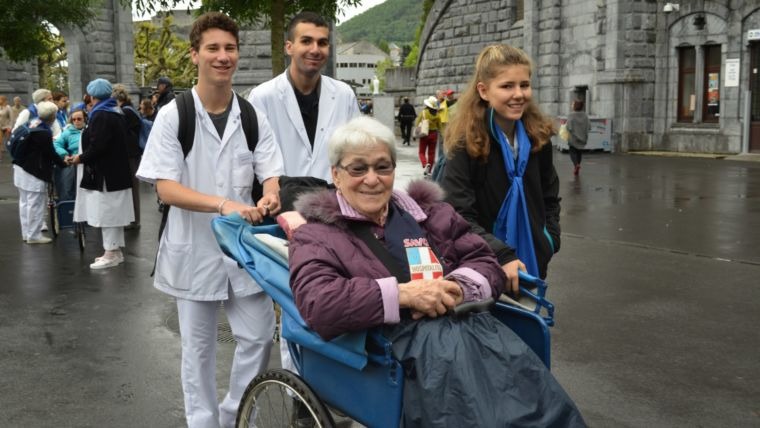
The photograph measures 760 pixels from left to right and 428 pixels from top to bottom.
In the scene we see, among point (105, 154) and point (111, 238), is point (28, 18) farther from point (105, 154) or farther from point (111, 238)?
point (111, 238)

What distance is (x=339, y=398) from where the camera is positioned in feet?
10.7

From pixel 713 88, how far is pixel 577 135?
627cm

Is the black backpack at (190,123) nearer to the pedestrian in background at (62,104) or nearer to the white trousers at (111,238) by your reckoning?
the white trousers at (111,238)

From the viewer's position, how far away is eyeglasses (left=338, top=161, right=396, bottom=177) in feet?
10.9

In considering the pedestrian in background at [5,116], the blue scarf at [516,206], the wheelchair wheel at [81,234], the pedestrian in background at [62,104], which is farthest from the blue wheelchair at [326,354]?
the pedestrian in background at [5,116]

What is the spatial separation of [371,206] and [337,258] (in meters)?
0.27

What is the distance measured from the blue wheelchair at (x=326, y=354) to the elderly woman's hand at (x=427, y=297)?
146 mm

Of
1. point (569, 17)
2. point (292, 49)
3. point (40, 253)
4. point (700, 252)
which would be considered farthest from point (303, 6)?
point (569, 17)

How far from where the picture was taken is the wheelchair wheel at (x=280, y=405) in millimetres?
3268

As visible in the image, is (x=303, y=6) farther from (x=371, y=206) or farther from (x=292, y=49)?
(x=371, y=206)

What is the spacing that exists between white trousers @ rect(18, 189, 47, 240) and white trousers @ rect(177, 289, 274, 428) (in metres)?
7.46

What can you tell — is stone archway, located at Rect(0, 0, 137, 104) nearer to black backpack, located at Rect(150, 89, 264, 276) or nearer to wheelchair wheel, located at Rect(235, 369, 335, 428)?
black backpack, located at Rect(150, 89, 264, 276)

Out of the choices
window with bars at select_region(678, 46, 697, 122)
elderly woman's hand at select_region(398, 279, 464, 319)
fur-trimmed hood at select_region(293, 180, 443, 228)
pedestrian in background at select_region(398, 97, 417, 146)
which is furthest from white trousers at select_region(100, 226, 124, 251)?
pedestrian in background at select_region(398, 97, 417, 146)

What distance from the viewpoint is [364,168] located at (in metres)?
3.34
